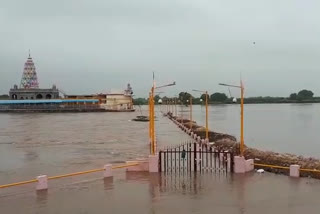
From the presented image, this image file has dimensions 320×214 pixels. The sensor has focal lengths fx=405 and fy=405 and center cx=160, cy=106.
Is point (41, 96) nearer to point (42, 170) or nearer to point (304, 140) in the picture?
point (304, 140)

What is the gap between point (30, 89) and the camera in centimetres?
17462

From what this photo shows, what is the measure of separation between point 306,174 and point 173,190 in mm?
6143

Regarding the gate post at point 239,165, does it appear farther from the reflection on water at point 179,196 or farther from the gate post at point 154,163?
the gate post at point 154,163

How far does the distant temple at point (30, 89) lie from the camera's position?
572 ft

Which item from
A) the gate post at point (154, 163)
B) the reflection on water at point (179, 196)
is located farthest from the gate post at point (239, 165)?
the gate post at point (154, 163)

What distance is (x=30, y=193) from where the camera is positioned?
15.7 m

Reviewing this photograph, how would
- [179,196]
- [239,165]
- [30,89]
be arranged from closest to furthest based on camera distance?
[179,196] → [239,165] → [30,89]

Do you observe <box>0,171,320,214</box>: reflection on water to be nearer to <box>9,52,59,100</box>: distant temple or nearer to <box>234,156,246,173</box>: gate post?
<box>234,156,246,173</box>: gate post

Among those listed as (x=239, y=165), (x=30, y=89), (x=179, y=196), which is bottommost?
(x=179, y=196)

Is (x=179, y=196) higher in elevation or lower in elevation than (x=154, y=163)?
lower

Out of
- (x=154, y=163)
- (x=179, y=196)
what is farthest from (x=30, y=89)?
(x=179, y=196)

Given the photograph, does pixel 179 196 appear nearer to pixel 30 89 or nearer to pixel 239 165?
pixel 239 165

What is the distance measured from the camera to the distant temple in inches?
6865

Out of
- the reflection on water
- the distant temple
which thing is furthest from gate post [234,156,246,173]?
the distant temple
